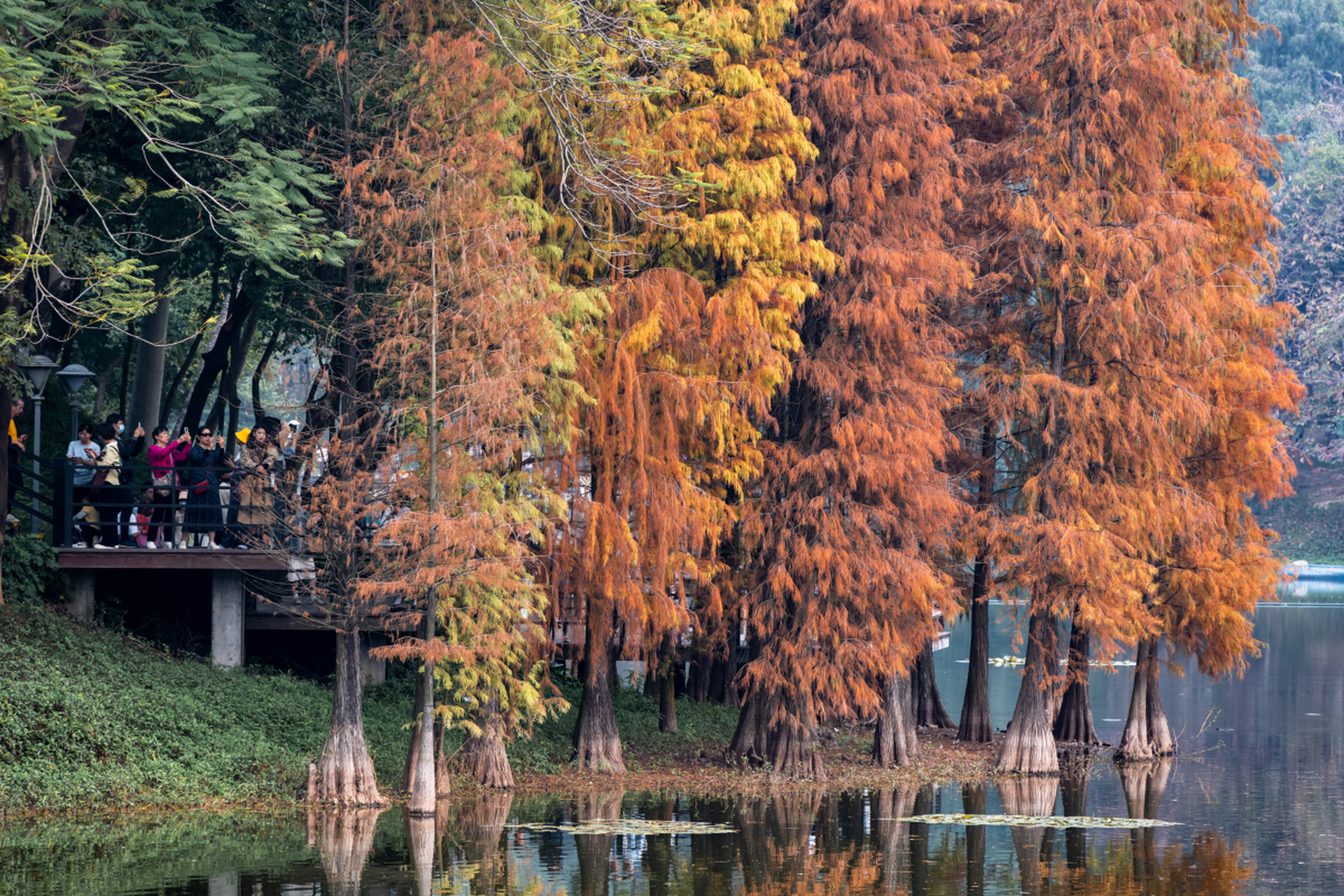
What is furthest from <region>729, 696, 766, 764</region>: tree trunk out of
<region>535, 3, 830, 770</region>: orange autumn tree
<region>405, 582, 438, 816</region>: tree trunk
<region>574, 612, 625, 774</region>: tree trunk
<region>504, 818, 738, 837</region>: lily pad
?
<region>405, 582, 438, 816</region>: tree trunk

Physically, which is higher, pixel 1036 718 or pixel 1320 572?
pixel 1320 572

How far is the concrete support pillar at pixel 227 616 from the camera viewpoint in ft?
74.4

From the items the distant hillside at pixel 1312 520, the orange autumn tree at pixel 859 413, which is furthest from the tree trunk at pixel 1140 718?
the distant hillside at pixel 1312 520

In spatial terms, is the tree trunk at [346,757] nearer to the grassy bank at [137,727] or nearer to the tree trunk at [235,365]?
the grassy bank at [137,727]

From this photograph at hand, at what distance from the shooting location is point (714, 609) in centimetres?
2453

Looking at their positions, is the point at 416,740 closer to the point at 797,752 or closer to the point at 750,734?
the point at 797,752

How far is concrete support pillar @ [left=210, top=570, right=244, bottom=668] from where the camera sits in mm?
22672

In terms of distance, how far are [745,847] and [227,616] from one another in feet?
28.9

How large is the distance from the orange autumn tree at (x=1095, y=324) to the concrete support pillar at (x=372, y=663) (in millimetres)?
10601

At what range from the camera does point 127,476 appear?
79.0 ft

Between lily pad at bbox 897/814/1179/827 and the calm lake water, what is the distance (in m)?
0.23

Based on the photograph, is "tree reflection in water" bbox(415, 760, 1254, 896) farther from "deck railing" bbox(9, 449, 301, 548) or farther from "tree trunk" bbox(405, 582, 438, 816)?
"deck railing" bbox(9, 449, 301, 548)

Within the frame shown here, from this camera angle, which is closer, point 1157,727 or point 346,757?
point 346,757

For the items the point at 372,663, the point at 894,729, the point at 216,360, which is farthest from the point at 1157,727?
the point at 216,360
